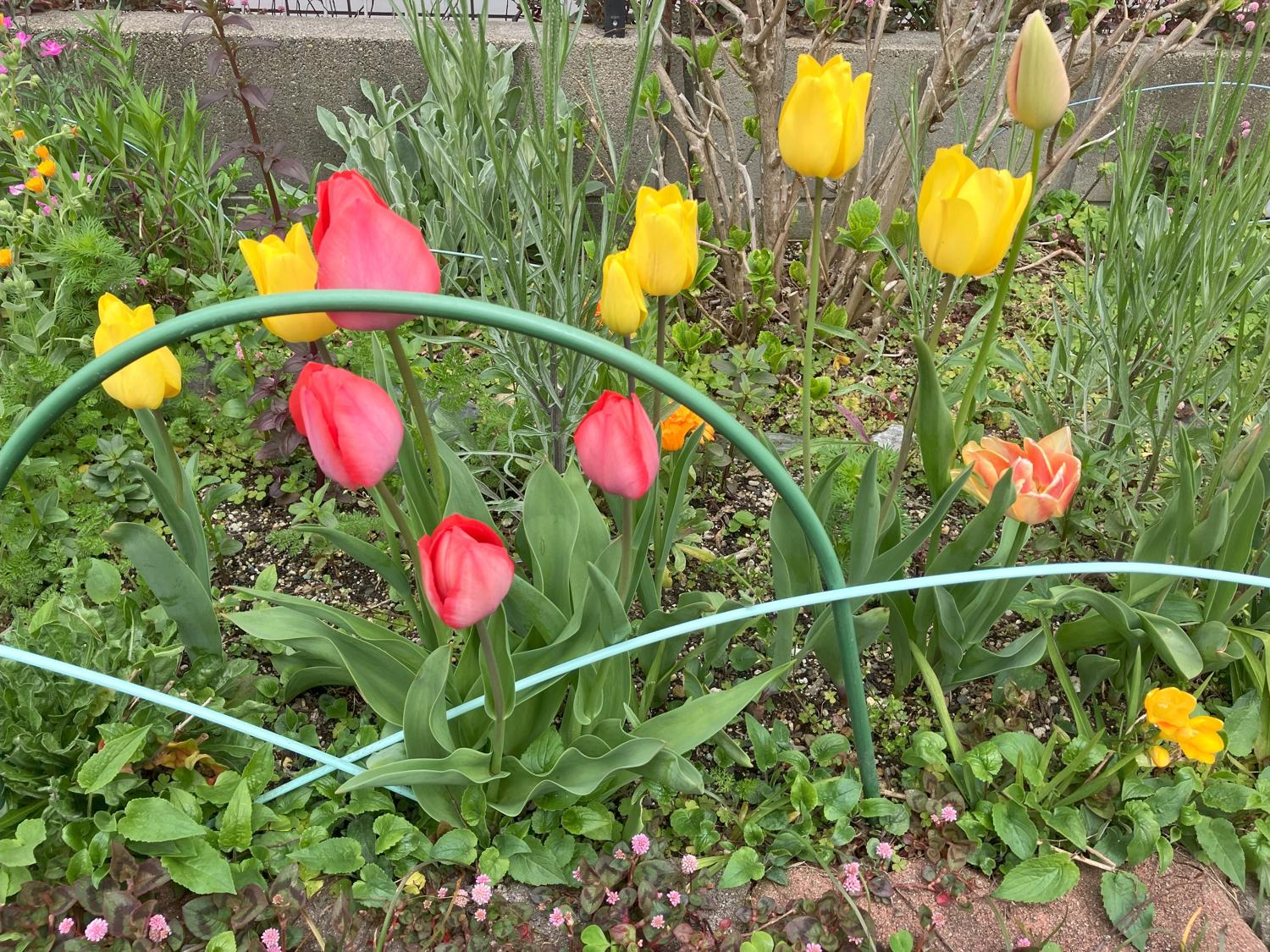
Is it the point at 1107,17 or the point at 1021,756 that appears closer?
the point at 1021,756

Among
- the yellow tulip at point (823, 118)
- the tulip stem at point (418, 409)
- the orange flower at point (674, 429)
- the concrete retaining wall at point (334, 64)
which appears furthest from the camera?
the concrete retaining wall at point (334, 64)

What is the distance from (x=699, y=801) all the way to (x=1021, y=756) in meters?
0.48

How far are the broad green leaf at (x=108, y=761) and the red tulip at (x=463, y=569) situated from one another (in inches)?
24.9

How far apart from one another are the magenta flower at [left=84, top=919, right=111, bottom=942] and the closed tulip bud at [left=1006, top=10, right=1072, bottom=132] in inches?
58.3

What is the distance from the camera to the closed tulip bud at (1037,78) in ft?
3.21

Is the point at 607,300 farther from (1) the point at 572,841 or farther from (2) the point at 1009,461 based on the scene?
(1) the point at 572,841

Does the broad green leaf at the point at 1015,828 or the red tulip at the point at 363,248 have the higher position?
the red tulip at the point at 363,248

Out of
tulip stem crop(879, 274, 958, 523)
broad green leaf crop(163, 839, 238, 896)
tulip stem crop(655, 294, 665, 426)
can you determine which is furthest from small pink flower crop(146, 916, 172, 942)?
tulip stem crop(879, 274, 958, 523)

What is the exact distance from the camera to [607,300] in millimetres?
1004

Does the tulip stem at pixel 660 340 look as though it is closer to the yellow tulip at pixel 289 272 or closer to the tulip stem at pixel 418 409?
the tulip stem at pixel 418 409

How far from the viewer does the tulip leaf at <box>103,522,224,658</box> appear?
4.03 ft

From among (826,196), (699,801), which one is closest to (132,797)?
(699,801)

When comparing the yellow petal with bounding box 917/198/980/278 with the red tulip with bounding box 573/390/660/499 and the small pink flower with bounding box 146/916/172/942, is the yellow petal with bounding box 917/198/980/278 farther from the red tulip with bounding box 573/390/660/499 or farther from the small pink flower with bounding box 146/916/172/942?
the small pink flower with bounding box 146/916/172/942

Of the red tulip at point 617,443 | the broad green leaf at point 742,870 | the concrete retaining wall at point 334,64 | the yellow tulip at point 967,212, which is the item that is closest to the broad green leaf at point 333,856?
the broad green leaf at point 742,870
